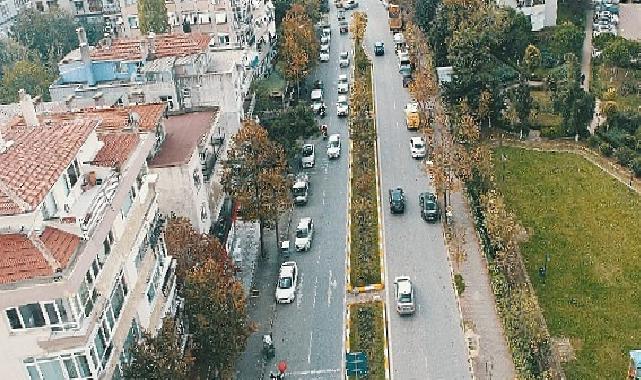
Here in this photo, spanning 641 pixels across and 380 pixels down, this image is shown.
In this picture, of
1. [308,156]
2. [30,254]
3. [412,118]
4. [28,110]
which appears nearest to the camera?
[30,254]

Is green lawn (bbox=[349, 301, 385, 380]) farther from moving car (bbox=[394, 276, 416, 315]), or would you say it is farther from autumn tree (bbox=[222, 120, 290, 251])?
autumn tree (bbox=[222, 120, 290, 251])

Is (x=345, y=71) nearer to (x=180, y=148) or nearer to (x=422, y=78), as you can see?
(x=422, y=78)

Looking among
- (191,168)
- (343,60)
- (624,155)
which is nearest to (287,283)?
(191,168)

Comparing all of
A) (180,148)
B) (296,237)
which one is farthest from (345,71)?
(180,148)

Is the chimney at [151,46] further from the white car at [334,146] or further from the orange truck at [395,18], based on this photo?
the orange truck at [395,18]

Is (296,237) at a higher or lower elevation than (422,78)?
lower

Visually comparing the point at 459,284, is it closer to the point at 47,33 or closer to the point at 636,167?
the point at 636,167

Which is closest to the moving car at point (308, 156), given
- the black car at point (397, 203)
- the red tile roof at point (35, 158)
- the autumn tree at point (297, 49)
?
the black car at point (397, 203)
